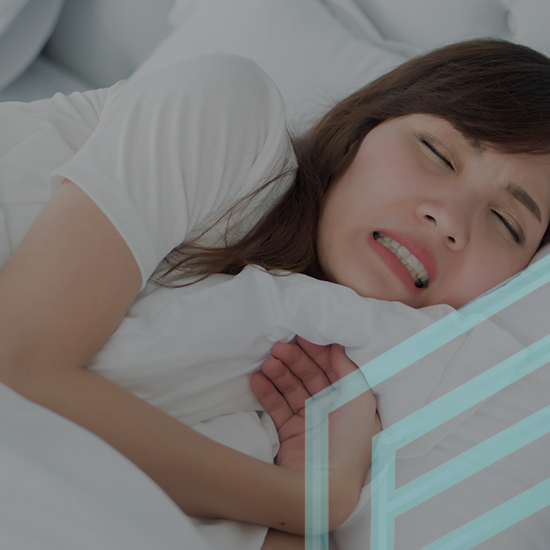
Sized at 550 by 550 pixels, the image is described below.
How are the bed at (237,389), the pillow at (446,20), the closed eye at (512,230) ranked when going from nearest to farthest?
the bed at (237,389) → the closed eye at (512,230) → the pillow at (446,20)

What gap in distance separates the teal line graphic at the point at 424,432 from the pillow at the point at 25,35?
4.03 ft

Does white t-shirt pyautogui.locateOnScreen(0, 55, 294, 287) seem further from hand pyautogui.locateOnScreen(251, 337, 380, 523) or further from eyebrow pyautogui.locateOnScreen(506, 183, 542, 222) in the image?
eyebrow pyautogui.locateOnScreen(506, 183, 542, 222)

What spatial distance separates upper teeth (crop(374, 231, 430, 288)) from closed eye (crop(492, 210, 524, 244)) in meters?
0.14

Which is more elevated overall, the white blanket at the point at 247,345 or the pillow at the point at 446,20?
the pillow at the point at 446,20

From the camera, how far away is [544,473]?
0.59 metres

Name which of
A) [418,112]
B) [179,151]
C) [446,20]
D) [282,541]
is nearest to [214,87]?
[179,151]

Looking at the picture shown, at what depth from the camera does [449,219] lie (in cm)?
67

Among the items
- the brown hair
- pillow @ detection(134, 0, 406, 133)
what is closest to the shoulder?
the brown hair

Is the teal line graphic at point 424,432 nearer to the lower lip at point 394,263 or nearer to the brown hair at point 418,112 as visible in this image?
the lower lip at point 394,263

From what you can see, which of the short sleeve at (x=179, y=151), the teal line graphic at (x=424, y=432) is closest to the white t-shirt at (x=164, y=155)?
the short sleeve at (x=179, y=151)

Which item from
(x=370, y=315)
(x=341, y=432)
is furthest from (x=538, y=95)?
(x=341, y=432)

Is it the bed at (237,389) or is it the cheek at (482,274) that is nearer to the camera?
the bed at (237,389)

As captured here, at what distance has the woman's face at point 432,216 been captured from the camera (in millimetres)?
695

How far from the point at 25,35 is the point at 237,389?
4.07ft
